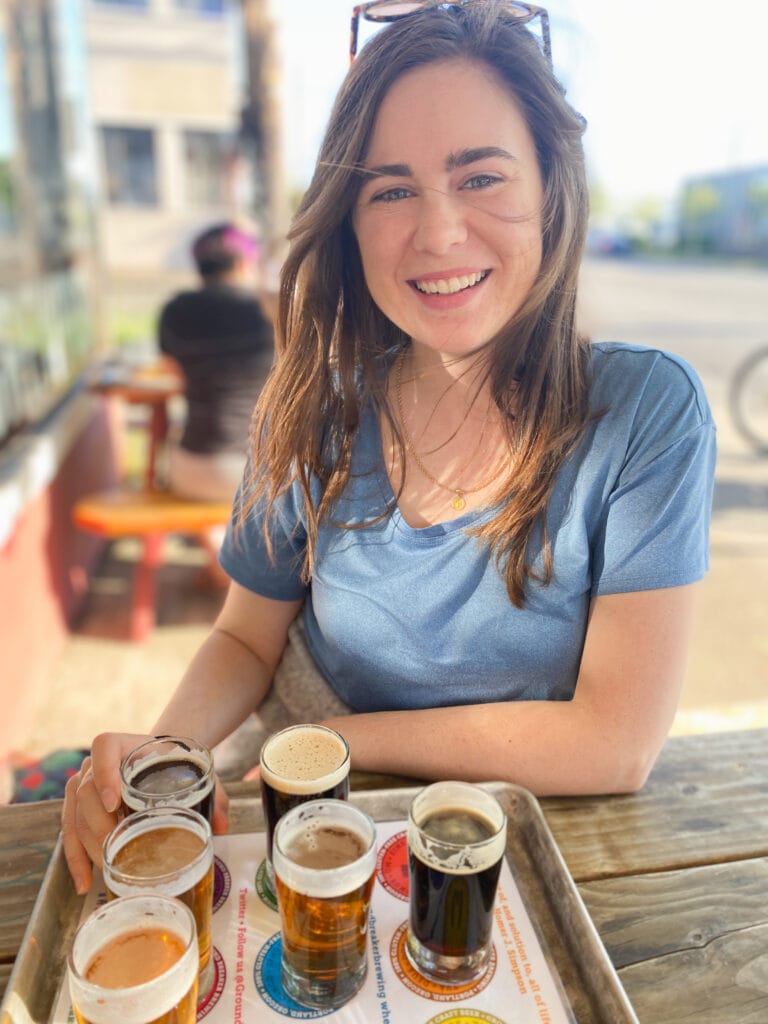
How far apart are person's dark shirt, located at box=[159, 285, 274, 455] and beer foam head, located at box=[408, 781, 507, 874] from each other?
302cm

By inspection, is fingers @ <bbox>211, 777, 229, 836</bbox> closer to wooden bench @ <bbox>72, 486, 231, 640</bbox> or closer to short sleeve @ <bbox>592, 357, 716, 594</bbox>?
short sleeve @ <bbox>592, 357, 716, 594</bbox>

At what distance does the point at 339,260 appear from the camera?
4.91 ft

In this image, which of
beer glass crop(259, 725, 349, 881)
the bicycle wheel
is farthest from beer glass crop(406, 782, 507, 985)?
the bicycle wheel

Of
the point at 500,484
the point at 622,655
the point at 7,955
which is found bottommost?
the point at 7,955

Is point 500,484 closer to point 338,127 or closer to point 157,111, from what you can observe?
point 338,127

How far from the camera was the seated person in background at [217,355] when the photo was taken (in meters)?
3.72

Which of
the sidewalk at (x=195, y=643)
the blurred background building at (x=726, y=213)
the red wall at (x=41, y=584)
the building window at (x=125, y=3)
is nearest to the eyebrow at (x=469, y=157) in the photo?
the sidewalk at (x=195, y=643)

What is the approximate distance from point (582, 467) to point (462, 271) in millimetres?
373

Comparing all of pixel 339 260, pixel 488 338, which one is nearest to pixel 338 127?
pixel 339 260

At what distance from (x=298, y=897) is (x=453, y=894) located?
0.16 meters

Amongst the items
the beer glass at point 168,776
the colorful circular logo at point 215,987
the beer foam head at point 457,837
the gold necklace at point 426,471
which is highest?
the gold necklace at point 426,471

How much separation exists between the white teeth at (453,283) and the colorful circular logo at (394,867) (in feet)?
2.76

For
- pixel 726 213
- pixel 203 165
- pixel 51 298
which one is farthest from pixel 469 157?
pixel 726 213

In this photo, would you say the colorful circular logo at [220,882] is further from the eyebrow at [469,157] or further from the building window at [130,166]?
the building window at [130,166]
